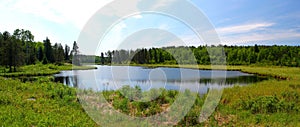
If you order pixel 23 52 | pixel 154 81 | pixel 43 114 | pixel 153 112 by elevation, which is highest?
pixel 23 52

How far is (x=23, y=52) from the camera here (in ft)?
226

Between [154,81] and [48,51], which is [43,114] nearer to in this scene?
[154,81]

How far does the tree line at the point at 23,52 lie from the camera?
203 feet

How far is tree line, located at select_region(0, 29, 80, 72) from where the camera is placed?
203 ft

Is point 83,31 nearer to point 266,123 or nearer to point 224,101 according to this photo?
point 266,123

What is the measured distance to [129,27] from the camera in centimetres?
1242

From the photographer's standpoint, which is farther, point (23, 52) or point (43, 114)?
point (23, 52)

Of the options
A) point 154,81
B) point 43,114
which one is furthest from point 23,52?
point 43,114

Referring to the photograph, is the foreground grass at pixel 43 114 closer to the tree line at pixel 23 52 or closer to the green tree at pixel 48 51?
the tree line at pixel 23 52

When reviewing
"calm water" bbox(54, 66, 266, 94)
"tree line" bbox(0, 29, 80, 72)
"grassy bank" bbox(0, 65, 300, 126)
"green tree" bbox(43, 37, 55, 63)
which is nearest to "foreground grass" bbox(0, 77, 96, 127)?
"grassy bank" bbox(0, 65, 300, 126)

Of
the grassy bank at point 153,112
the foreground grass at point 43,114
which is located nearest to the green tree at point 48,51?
the grassy bank at point 153,112

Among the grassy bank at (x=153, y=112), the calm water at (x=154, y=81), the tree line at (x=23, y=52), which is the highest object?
the tree line at (x=23, y=52)

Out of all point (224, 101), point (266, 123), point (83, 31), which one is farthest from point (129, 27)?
point (224, 101)

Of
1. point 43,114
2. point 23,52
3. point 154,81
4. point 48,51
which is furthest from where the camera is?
point 48,51
